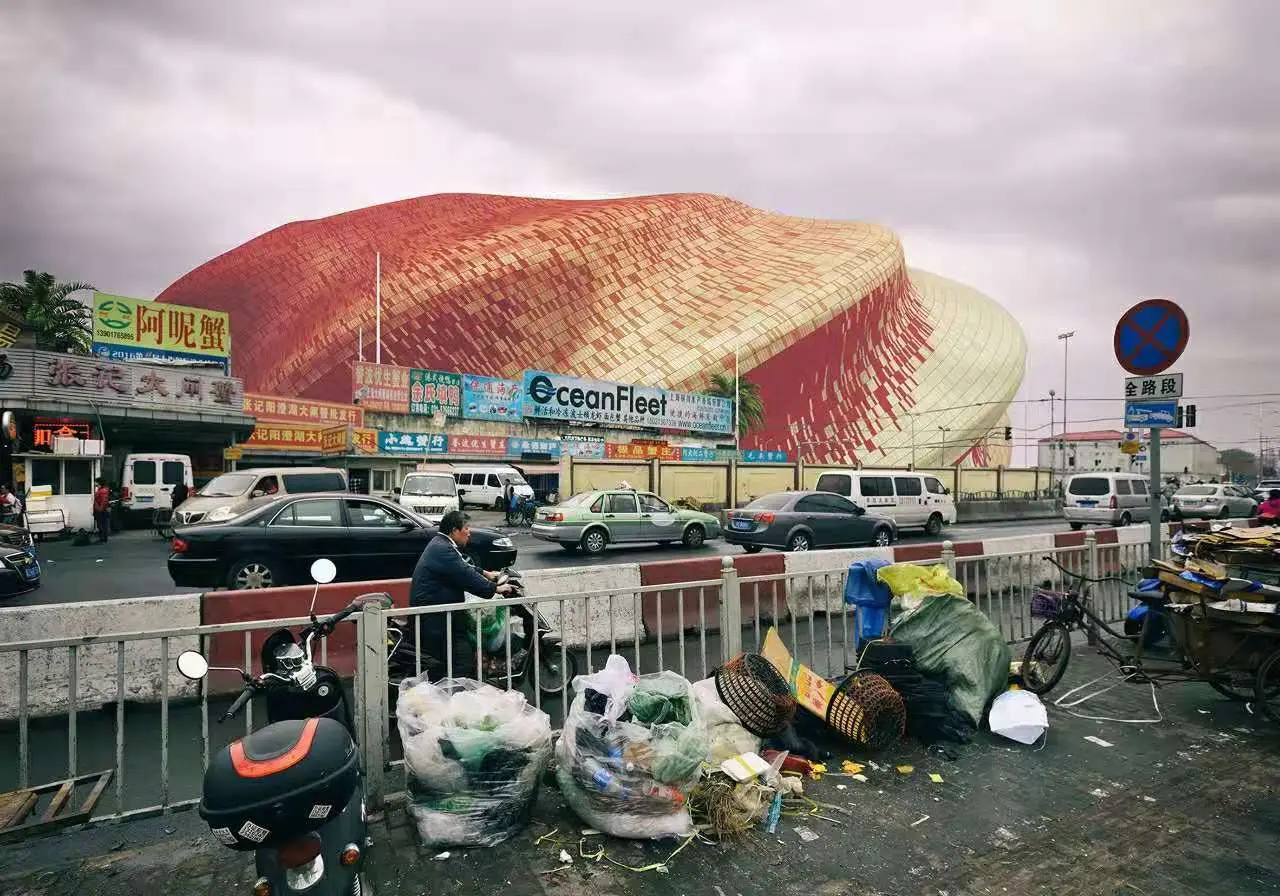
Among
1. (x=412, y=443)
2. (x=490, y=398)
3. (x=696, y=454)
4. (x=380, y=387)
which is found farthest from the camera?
(x=696, y=454)

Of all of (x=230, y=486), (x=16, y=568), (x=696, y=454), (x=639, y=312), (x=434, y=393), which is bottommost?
(x=16, y=568)

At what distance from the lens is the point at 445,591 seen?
4617 mm

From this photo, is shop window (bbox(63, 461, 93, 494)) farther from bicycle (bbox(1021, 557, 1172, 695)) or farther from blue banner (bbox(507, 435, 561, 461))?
bicycle (bbox(1021, 557, 1172, 695))

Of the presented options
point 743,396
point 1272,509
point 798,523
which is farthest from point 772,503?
point 743,396

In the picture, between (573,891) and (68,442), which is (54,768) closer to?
(573,891)

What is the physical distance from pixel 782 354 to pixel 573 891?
45.1m

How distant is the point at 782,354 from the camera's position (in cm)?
4603

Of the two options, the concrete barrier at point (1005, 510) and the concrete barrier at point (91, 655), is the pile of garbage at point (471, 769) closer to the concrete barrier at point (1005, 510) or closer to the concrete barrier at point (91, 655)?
the concrete barrier at point (91, 655)

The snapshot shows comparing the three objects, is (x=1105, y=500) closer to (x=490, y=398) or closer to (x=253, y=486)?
(x=253, y=486)

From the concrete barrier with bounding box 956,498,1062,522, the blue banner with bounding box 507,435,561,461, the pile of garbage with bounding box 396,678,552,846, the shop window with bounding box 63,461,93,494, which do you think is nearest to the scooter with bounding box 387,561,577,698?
the pile of garbage with bounding box 396,678,552,846

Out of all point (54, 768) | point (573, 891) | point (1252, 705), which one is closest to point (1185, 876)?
point (573, 891)

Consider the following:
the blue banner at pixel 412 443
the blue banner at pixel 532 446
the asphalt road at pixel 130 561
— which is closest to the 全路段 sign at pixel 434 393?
the blue banner at pixel 412 443

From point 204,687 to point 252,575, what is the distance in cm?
656

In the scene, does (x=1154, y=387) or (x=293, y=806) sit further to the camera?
(x=1154, y=387)
